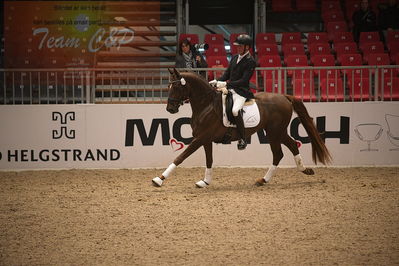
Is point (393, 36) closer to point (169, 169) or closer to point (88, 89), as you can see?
point (88, 89)

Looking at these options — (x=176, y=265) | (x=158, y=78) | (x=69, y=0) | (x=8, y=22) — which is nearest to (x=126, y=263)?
(x=176, y=265)

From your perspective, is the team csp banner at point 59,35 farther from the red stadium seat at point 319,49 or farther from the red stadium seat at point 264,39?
the red stadium seat at point 319,49

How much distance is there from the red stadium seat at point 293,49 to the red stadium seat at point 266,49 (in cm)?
27

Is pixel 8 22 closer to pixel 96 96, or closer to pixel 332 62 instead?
pixel 96 96

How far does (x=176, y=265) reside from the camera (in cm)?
551

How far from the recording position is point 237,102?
10.0 metres

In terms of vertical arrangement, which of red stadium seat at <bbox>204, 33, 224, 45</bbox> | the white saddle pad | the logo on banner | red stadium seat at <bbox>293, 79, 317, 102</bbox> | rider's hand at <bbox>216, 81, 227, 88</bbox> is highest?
red stadium seat at <bbox>204, 33, 224, 45</bbox>

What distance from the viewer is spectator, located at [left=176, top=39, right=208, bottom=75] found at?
12.8 m

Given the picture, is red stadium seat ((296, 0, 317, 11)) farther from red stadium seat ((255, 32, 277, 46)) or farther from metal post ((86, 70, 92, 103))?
metal post ((86, 70, 92, 103))

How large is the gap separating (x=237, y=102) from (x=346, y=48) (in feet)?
20.4

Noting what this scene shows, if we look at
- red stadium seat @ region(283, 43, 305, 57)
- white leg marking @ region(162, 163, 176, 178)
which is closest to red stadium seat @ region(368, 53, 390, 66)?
red stadium seat @ region(283, 43, 305, 57)

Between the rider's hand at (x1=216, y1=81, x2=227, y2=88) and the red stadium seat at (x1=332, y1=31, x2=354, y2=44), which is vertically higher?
the red stadium seat at (x1=332, y1=31, x2=354, y2=44)

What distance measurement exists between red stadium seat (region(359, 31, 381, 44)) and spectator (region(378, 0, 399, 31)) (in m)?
0.49

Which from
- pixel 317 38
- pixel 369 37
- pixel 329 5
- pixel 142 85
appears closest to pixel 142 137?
pixel 142 85
